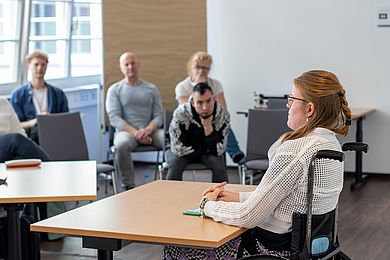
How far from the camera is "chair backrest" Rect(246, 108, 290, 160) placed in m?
6.65

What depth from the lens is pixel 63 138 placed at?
662 centimetres

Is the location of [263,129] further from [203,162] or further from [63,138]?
[63,138]

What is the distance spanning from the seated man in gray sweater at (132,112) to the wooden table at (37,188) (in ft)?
8.89

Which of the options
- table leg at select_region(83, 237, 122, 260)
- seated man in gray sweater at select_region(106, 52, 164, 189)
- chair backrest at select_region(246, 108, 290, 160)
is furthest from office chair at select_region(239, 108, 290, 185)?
table leg at select_region(83, 237, 122, 260)

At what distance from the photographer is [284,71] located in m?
8.66

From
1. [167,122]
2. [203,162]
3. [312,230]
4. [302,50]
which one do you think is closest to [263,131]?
[203,162]

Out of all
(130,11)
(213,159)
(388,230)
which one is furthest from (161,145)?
(388,230)

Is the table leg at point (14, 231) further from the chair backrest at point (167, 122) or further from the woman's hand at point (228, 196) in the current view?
the chair backrest at point (167, 122)

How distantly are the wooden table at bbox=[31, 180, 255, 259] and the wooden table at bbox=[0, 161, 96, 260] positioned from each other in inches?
13.3

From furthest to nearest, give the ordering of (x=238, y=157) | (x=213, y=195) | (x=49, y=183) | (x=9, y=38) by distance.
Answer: (x=9, y=38) < (x=238, y=157) < (x=49, y=183) < (x=213, y=195)

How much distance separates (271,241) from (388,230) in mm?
3176

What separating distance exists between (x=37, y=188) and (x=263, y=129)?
309 cm

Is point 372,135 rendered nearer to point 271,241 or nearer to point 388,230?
point 388,230

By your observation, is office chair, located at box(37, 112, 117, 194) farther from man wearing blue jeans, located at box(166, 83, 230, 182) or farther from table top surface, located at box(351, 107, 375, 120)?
table top surface, located at box(351, 107, 375, 120)
